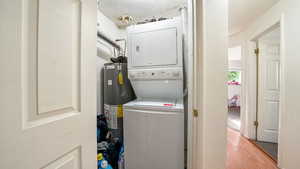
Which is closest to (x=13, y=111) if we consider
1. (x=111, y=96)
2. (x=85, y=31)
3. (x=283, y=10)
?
(x=85, y=31)

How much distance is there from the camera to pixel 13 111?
0.40m

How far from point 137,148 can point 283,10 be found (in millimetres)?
2774

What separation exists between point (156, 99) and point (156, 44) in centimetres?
78

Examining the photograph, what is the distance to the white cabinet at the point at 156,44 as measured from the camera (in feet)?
5.20

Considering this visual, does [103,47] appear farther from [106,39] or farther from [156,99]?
[156,99]

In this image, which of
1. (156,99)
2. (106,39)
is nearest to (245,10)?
(156,99)

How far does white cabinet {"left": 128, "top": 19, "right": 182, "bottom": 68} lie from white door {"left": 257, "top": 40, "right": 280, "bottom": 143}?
7.03 feet

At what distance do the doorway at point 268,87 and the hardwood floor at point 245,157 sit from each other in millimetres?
314

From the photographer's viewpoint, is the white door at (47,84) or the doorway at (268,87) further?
the doorway at (268,87)

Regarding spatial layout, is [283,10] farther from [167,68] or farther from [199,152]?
[199,152]

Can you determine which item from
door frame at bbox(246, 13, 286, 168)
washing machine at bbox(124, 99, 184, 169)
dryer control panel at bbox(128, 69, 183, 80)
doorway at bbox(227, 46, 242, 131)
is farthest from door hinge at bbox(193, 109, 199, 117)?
doorway at bbox(227, 46, 242, 131)

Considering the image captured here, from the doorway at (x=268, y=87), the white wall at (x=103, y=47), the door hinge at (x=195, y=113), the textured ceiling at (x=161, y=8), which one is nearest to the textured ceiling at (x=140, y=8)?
the textured ceiling at (x=161, y=8)

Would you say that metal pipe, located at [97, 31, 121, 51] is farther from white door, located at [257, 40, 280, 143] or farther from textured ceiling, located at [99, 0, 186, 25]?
white door, located at [257, 40, 280, 143]

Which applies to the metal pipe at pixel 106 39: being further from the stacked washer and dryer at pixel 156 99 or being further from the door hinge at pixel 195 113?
the door hinge at pixel 195 113
